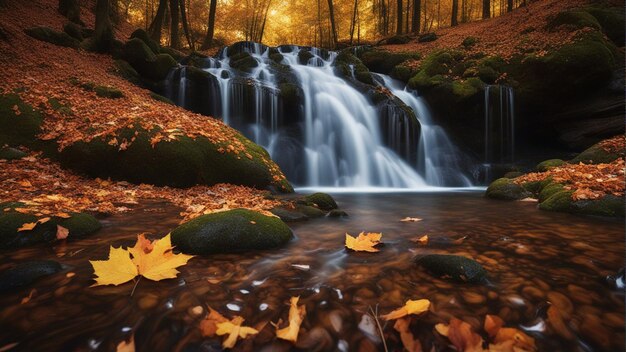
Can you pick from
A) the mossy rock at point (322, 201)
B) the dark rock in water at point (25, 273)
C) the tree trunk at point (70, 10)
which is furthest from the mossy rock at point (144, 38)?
the dark rock in water at point (25, 273)

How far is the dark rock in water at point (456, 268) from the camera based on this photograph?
2.39m

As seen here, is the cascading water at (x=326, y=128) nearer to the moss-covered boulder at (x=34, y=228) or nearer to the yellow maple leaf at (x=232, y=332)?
the moss-covered boulder at (x=34, y=228)

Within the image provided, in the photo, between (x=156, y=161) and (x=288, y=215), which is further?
(x=156, y=161)

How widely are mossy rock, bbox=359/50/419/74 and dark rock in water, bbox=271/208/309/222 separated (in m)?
16.0

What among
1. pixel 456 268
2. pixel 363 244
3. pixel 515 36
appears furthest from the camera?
pixel 515 36

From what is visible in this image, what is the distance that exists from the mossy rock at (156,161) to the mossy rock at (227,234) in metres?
3.68

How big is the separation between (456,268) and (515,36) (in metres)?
18.4

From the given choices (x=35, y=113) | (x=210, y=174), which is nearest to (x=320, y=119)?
(x=210, y=174)

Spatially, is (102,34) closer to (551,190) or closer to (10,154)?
(10,154)

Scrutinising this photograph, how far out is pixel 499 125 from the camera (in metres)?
14.2

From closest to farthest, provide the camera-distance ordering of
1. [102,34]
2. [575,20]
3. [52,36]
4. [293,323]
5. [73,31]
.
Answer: [293,323] < [52,36] < [102,34] < [73,31] < [575,20]

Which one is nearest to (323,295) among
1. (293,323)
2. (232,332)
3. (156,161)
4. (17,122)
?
(293,323)

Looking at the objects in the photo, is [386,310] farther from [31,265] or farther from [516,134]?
[516,134]

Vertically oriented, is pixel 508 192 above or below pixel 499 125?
below
